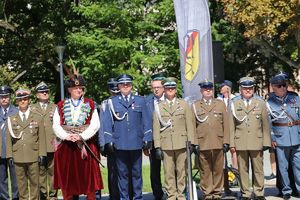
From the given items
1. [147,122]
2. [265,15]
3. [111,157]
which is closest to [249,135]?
[147,122]

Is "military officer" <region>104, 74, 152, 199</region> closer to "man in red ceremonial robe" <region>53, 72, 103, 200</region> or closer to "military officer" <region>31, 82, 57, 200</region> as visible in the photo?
"man in red ceremonial robe" <region>53, 72, 103, 200</region>

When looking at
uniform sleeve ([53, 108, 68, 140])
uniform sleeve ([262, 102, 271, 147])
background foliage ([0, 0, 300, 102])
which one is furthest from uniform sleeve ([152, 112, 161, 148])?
background foliage ([0, 0, 300, 102])

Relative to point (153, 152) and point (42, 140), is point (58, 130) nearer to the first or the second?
point (42, 140)

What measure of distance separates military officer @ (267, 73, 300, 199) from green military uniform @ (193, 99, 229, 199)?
2.97ft

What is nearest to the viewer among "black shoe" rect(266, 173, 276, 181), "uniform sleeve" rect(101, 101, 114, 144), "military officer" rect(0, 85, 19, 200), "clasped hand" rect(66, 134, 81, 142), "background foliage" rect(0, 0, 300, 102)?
"clasped hand" rect(66, 134, 81, 142)

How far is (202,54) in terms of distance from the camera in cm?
1030

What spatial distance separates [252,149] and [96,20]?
49.3ft

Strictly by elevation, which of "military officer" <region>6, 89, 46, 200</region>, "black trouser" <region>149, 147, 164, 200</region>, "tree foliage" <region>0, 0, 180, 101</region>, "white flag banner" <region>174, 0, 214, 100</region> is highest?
"tree foliage" <region>0, 0, 180, 101</region>

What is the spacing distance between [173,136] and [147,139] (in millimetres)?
409

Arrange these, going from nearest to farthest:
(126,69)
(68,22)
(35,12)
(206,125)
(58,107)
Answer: (58,107) → (206,125) → (126,69) → (68,22) → (35,12)

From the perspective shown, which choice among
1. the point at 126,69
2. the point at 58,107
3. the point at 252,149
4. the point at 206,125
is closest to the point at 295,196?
the point at 252,149

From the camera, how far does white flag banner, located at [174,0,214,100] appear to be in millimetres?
10305

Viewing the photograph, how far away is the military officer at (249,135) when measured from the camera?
9.33m

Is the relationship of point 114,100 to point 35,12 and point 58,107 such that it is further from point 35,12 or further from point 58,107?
point 35,12
